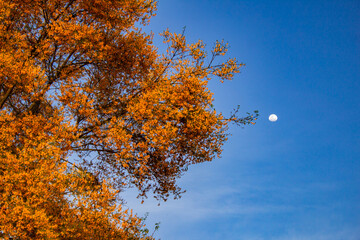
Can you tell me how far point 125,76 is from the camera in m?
19.9

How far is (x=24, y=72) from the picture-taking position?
15.2m

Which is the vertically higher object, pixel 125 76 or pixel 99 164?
pixel 125 76

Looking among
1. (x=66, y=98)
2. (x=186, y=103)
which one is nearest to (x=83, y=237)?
(x=66, y=98)

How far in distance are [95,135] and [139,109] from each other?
351cm

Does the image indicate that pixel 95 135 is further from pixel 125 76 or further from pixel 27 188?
pixel 27 188

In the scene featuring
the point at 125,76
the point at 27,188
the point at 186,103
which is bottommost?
the point at 27,188

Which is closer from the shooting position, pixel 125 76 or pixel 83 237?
pixel 83 237

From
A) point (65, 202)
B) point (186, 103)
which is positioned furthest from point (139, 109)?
point (65, 202)

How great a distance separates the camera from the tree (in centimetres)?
1294

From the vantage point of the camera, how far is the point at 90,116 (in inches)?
679

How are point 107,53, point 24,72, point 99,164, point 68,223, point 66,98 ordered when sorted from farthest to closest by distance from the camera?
1. point 99,164
2. point 107,53
3. point 66,98
4. point 24,72
5. point 68,223

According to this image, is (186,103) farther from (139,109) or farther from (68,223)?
(68,223)

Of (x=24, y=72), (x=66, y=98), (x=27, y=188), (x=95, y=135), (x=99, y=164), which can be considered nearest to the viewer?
(x=27, y=188)

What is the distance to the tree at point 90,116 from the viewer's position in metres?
12.9
